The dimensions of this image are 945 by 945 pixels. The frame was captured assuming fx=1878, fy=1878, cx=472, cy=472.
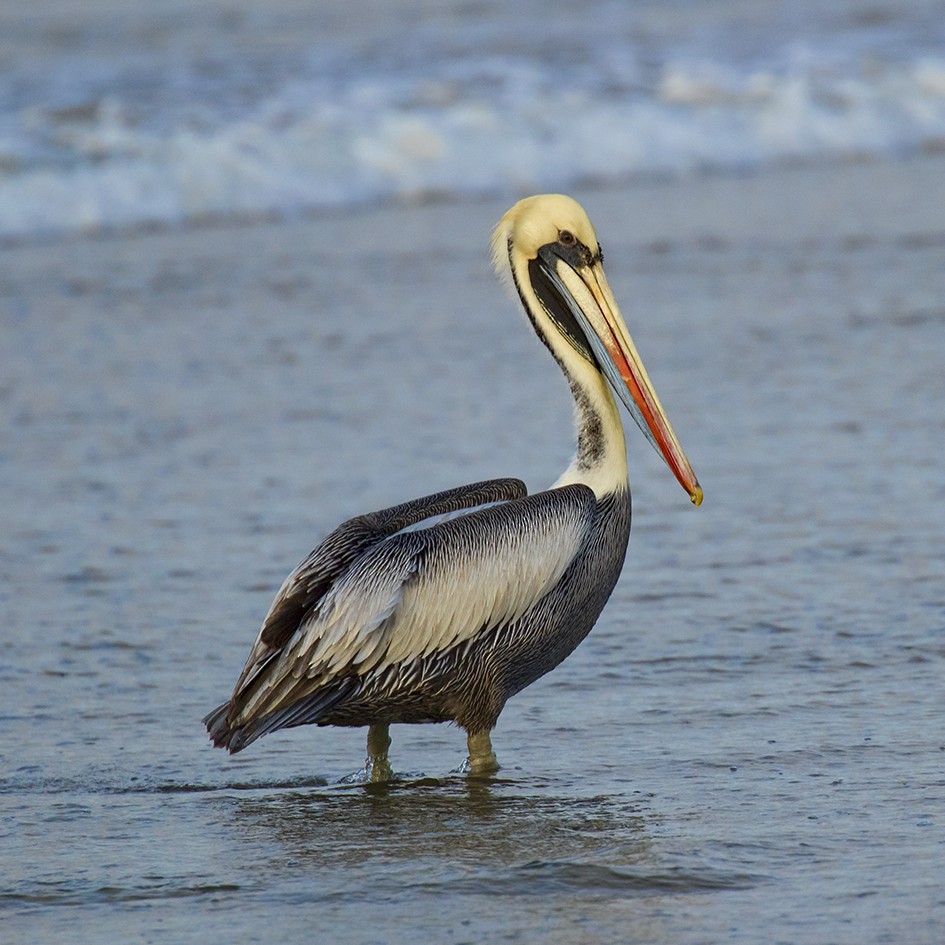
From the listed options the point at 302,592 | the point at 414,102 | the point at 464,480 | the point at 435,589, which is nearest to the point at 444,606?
the point at 435,589

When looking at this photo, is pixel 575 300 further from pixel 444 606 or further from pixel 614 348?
pixel 444 606

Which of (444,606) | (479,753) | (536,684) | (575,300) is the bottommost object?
(479,753)

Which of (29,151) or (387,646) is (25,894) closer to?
(387,646)

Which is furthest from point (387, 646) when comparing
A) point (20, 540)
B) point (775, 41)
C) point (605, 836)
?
point (775, 41)

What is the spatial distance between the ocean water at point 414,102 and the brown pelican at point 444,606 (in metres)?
8.48

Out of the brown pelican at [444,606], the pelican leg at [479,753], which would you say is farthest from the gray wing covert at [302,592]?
the pelican leg at [479,753]

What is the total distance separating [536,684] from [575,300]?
3.61 ft

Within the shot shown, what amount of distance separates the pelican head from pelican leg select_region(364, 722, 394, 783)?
99 centimetres

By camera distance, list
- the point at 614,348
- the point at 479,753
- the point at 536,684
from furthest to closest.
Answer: the point at 536,684
the point at 614,348
the point at 479,753

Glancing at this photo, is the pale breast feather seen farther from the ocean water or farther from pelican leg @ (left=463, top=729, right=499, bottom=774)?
the ocean water

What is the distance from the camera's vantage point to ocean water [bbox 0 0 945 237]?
13.5 metres

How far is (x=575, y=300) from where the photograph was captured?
4832 mm

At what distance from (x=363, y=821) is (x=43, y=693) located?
1.31m

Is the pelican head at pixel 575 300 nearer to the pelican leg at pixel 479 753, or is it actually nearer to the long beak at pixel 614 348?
the long beak at pixel 614 348
